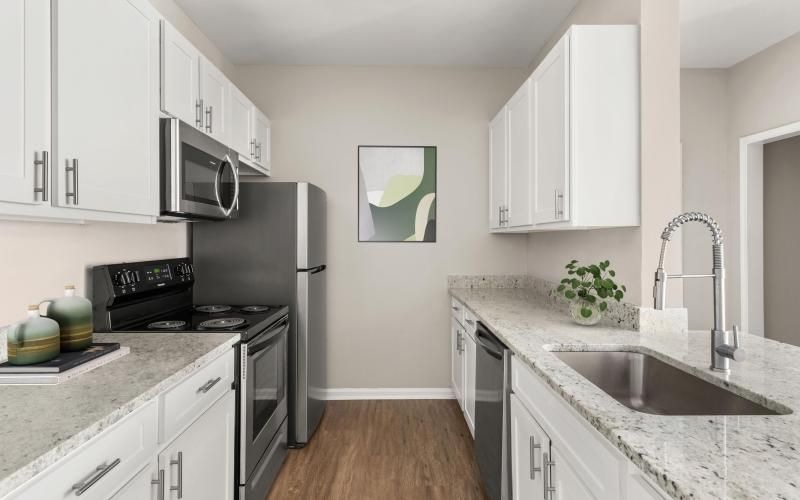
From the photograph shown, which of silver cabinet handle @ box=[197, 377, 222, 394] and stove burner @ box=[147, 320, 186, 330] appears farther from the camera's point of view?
stove burner @ box=[147, 320, 186, 330]

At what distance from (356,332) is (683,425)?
2.86 metres

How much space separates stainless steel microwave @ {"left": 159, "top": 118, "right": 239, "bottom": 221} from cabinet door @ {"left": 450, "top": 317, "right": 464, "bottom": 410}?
173 centimetres

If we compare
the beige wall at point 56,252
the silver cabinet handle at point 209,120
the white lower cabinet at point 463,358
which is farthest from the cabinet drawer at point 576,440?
the silver cabinet handle at point 209,120

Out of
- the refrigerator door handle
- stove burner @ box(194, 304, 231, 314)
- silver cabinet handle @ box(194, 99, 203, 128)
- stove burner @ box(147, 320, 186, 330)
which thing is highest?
silver cabinet handle @ box(194, 99, 203, 128)

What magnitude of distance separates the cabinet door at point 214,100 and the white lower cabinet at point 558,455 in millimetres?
1963

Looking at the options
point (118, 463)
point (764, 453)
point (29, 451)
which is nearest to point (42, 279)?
point (118, 463)

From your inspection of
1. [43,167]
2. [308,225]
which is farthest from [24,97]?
[308,225]

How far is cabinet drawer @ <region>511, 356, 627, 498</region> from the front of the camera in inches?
39.2

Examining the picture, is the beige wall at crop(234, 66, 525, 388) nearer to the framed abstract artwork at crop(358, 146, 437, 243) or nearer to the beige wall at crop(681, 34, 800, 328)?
the framed abstract artwork at crop(358, 146, 437, 243)

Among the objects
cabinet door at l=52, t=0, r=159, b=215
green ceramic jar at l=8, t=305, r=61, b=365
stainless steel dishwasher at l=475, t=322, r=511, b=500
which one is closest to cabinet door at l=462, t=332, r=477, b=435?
stainless steel dishwasher at l=475, t=322, r=511, b=500

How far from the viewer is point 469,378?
280cm

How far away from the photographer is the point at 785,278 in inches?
123

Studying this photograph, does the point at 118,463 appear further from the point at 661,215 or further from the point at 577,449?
the point at 661,215

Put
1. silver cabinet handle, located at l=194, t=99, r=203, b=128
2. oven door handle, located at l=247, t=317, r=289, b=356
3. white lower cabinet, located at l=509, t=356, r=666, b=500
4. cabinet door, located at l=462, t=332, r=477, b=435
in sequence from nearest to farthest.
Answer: white lower cabinet, located at l=509, t=356, r=666, b=500 < oven door handle, located at l=247, t=317, r=289, b=356 < silver cabinet handle, located at l=194, t=99, r=203, b=128 < cabinet door, located at l=462, t=332, r=477, b=435
